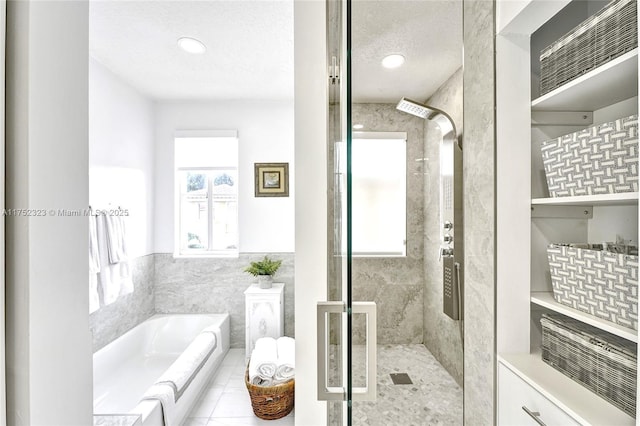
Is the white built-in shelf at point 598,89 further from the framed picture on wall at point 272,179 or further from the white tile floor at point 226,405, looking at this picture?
the framed picture on wall at point 272,179

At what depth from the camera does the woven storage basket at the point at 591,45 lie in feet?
2.21

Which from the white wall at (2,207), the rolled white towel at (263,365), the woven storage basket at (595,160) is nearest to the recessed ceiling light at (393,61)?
the woven storage basket at (595,160)

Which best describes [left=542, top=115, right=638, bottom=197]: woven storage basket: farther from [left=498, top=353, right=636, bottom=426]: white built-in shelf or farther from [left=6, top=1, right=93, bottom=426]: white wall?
[left=6, top=1, right=93, bottom=426]: white wall

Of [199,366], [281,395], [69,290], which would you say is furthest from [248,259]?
[69,290]

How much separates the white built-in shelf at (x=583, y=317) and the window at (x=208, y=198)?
315 cm

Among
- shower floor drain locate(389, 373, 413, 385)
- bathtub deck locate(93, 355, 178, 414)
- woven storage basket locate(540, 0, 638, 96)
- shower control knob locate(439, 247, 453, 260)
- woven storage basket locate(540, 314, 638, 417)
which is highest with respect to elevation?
woven storage basket locate(540, 0, 638, 96)

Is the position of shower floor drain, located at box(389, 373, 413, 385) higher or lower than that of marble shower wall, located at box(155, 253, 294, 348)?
higher

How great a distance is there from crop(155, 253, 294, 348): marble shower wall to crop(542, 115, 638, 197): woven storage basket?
9.67ft

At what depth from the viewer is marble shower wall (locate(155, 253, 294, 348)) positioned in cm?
353

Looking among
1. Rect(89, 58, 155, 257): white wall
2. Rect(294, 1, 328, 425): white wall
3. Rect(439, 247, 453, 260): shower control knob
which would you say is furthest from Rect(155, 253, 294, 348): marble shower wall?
Rect(439, 247, 453, 260): shower control knob

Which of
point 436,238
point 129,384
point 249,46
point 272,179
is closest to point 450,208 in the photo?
point 436,238

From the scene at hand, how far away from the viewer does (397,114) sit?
84 cm

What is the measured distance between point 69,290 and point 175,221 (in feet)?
11.1

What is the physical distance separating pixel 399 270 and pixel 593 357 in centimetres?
48
